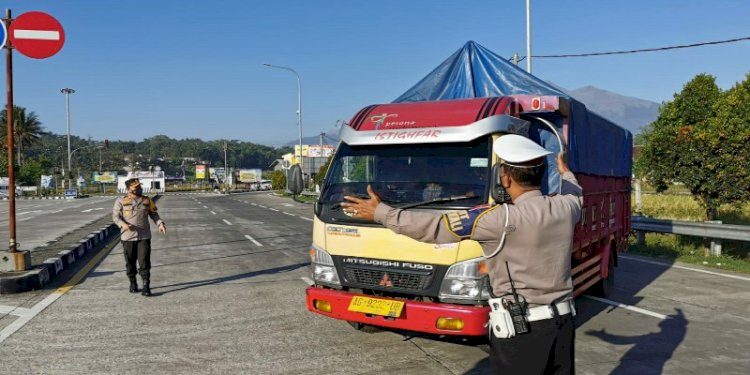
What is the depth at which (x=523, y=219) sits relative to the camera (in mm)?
2807

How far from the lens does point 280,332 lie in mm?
6590

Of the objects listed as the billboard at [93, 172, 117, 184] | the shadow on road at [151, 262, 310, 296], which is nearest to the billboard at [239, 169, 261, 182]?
the billboard at [93, 172, 117, 184]

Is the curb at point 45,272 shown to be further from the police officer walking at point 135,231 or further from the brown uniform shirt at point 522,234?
the brown uniform shirt at point 522,234

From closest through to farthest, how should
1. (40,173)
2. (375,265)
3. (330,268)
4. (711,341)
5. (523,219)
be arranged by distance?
(523,219)
(375,265)
(330,268)
(711,341)
(40,173)

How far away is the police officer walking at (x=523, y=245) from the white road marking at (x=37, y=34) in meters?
8.57

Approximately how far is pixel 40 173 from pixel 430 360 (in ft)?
346


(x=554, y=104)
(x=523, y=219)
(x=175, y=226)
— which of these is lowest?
(x=175, y=226)

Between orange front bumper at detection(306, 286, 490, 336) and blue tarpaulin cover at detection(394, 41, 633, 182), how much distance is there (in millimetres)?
2288

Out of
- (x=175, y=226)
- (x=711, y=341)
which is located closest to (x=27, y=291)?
(x=711, y=341)

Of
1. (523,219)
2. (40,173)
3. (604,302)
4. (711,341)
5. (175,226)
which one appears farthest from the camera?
(40,173)

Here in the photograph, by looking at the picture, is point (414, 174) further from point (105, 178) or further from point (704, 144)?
point (105, 178)

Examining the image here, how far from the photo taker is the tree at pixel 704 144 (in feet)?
46.7

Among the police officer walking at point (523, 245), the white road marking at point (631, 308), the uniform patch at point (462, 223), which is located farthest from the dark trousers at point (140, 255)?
the uniform patch at point (462, 223)

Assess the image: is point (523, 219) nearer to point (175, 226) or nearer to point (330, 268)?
point (330, 268)
